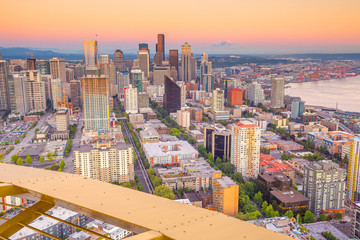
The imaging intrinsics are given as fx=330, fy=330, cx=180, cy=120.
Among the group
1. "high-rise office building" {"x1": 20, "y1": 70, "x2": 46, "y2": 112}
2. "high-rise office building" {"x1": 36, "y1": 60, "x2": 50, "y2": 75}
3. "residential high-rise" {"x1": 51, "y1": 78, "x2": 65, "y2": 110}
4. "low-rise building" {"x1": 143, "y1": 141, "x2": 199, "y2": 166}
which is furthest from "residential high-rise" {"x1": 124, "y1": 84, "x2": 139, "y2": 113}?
"high-rise office building" {"x1": 36, "y1": 60, "x2": 50, "y2": 75}

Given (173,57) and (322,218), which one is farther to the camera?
(173,57)

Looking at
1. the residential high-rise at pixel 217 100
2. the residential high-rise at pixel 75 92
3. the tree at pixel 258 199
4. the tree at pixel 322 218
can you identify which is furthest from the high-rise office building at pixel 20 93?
the tree at pixel 322 218

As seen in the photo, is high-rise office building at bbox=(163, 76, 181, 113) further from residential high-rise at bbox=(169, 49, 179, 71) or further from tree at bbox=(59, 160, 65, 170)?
residential high-rise at bbox=(169, 49, 179, 71)

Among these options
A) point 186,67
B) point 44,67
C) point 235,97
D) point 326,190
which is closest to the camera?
point 326,190

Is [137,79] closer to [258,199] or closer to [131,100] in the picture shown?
[131,100]

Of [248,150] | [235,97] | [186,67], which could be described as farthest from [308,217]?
[186,67]

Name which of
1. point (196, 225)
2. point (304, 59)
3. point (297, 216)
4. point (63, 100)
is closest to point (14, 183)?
point (196, 225)

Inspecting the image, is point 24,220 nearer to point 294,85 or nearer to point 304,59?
point 294,85
